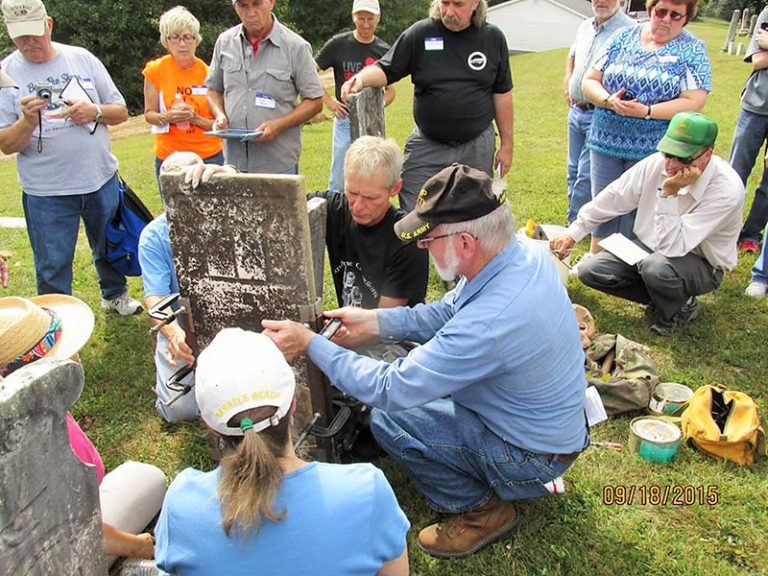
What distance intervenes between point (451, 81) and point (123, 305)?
3.09 m

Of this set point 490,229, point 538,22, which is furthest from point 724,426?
point 538,22

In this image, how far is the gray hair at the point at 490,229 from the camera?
240 centimetres

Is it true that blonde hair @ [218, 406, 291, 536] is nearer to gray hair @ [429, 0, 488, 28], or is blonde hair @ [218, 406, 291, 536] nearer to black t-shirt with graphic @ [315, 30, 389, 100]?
gray hair @ [429, 0, 488, 28]

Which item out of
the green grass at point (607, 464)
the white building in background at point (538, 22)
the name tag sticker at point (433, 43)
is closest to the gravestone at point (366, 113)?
the name tag sticker at point (433, 43)

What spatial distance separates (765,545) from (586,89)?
3.50 m

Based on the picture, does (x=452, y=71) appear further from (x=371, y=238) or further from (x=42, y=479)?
(x=42, y=479)

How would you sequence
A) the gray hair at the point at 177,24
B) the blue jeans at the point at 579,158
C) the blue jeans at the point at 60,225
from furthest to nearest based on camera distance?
the blue jeans at the point at 579,158, the gray hair at the point at 177,24, the blue jeans at the point at 60,225

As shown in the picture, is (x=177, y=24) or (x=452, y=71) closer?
(x=452, y=71)

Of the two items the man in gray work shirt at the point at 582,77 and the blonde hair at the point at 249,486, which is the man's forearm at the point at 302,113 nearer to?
the man in gray work shirt at the point at 582,77

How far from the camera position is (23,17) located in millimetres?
3793

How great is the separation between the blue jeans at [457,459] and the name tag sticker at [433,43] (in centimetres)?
276

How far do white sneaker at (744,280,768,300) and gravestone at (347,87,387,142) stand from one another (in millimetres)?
3163

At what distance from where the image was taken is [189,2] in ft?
91.2

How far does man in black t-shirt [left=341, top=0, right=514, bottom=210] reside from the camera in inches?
175
